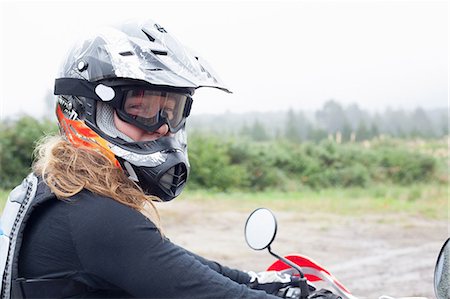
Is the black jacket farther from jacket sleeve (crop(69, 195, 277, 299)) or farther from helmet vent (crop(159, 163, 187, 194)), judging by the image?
helmet vent (crop(159, 163, 187, 194))

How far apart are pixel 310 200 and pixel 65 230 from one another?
38.3 feet

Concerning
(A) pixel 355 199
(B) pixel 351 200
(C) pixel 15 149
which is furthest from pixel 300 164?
(C) pixel 15 149

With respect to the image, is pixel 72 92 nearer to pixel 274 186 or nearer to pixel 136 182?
pixel 136 182

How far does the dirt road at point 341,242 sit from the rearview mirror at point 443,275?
16.0 feet

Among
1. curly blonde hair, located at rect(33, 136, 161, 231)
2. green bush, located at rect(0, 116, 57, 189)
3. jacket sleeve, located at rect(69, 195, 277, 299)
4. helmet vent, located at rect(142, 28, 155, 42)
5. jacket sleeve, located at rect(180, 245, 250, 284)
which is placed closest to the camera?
jacket sleeve, located at rect(69, 195, 277, 299)

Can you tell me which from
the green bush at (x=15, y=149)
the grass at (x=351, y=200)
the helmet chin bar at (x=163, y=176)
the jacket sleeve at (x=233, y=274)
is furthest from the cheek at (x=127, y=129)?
the green bush at (x=15, y=149)

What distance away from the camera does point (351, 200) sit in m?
13.8

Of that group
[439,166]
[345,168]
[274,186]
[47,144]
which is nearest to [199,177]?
[274,186]

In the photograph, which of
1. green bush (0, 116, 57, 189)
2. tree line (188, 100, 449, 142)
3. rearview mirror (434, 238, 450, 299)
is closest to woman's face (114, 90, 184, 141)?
rearview mirror (434, 238, 450, 299)

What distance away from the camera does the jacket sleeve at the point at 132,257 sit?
2.04 m

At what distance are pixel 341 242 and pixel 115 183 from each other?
7.83 metres

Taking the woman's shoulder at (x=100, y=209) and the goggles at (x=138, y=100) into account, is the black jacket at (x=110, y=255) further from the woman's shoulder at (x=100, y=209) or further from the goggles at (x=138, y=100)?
the goggles at (x=138, y=100)

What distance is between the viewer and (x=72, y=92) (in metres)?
2.47

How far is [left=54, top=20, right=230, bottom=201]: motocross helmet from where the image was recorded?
2346 millimetres
